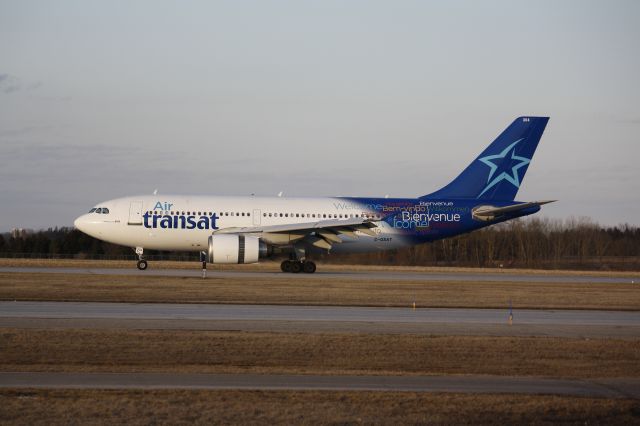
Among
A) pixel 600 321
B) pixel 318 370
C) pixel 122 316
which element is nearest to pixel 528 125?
pixel 600 321

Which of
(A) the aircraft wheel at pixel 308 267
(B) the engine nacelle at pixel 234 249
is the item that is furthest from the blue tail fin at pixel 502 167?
(B) the engine nacelle at pixel 234 249

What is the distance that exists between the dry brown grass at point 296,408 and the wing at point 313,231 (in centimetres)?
2850

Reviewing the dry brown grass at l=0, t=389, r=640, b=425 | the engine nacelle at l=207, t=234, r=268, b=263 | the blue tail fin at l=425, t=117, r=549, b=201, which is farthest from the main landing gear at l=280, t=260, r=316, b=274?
the dry brown grass at l=0, t=389, r=640, b=425

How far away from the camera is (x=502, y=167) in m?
47.1

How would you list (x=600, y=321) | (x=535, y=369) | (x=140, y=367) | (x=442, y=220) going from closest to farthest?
(x=140, y=367), (x=535, y=369), (x=600, y=321), (x=442, y=220)

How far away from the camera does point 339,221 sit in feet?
137

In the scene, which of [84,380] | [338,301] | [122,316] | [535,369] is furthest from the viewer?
[338,301]

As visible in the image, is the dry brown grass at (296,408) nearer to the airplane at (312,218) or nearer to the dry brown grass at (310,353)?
the dry brown grass at (310,353)

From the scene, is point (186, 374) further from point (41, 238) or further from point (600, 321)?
point (41, 238)

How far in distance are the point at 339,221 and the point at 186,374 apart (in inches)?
1118

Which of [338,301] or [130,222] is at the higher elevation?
[130,222]

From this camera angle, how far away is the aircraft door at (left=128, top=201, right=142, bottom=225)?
42.0 metres

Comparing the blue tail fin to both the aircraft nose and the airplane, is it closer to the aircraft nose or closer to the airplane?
the airplane

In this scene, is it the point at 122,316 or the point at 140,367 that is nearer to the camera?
the point at 140,367
